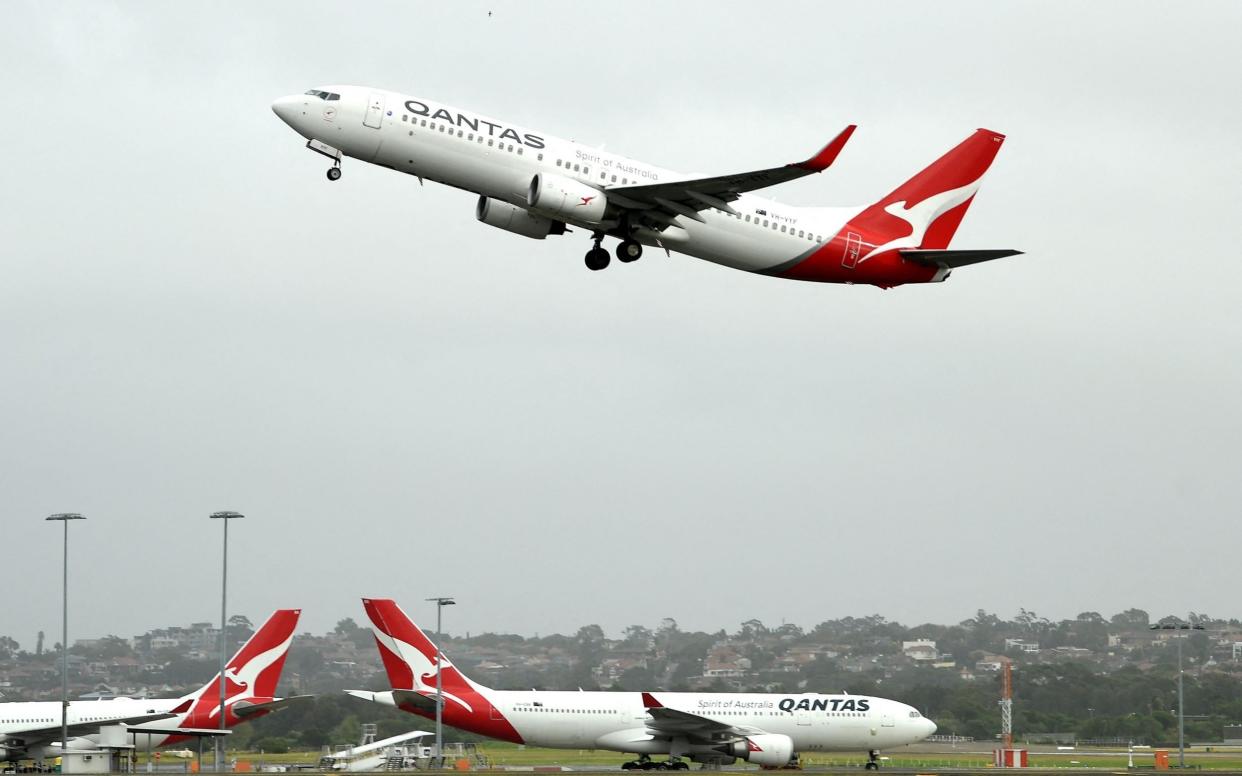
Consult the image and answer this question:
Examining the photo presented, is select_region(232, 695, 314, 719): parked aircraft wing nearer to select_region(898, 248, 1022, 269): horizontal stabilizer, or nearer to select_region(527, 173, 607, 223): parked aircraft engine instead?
select_region(527, 173, 607, 223): parked aircraft engine

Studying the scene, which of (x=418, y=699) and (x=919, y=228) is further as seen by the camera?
(x=418, y=699)

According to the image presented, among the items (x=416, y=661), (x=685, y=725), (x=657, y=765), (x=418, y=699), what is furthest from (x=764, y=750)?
(x=416, y=661)

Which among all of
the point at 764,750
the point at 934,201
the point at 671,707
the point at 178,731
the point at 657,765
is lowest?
the point at 657,765

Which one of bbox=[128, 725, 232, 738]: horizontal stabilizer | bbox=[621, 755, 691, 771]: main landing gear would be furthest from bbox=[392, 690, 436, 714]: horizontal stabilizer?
bbox=[621, 755, 691, 771]: main landing gear

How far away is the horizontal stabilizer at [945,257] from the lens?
5317 cm

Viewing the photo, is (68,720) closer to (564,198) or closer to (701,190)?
(564,198)

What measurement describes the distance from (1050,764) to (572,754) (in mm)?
20376

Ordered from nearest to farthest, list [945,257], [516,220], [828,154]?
[828,154] → [516,220] → [945,257]

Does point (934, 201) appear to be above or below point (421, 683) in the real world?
above

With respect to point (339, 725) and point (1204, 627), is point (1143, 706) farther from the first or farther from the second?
point (339, 725)

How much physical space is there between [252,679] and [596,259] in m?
21.7

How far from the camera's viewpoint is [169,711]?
5856 cm

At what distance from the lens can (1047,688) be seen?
9700cm

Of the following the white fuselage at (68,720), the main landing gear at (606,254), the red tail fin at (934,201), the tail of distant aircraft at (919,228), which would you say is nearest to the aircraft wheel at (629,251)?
the main landing gear at (606,254)
